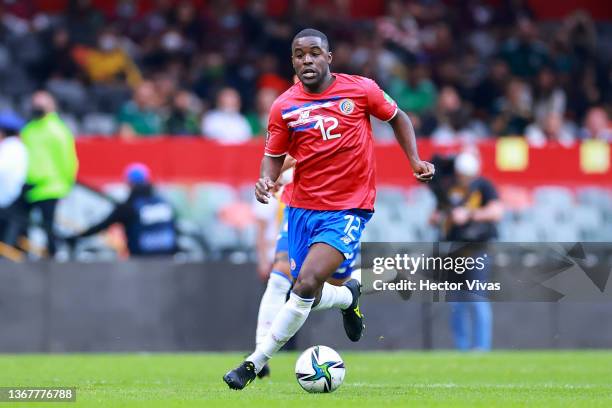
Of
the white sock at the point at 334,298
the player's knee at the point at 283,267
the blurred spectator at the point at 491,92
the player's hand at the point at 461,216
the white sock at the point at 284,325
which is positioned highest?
the blurred spectator at the point at 491,92

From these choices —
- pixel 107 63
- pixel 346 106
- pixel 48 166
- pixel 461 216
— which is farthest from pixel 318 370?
pixel 107 63

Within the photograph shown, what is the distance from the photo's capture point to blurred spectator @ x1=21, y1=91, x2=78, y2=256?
16.7 meters

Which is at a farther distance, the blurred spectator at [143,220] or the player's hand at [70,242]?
the player's hand at [70,242]

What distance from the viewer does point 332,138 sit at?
9.55 m

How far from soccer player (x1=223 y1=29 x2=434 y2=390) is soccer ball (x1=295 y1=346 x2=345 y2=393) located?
0.19 meters

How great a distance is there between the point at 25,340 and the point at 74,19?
24.1 feet

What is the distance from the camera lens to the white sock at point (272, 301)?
11164 mm

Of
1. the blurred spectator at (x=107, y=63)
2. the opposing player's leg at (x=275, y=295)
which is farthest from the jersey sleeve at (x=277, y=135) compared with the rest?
the blurred spectator at (x=107, y=63)

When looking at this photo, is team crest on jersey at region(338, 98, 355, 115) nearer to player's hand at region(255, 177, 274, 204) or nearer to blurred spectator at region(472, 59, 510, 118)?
player's hand at region(255, 177, 274, 204)

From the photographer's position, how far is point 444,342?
16.5 m

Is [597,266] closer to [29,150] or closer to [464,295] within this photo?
[464,295]

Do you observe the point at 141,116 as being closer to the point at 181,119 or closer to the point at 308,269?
the point at 181,119

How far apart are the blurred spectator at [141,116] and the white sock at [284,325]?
9.75 metres

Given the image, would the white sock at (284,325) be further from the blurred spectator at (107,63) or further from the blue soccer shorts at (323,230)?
the blurred spectator at (107,63)
